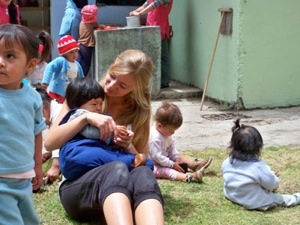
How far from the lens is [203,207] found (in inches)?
163

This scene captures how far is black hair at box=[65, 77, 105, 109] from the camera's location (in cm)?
382

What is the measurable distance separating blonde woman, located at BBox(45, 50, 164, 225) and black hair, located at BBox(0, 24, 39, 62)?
2.75 feet

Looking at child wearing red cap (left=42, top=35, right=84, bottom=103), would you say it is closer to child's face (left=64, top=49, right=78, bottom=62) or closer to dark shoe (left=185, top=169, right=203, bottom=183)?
child's face (left=64, top=49, right=78, bottom=62)

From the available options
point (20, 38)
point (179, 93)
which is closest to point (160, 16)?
point (179, 93)

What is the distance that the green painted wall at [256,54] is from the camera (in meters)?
7.73

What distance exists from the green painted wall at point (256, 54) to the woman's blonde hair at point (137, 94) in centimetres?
391

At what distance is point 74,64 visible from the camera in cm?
Answer: 623

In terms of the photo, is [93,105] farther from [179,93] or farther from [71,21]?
[71,21]

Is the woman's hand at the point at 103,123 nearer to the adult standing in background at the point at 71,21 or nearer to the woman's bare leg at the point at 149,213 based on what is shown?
the woman's bare leg at the point at 149,213

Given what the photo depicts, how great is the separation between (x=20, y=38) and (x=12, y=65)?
0.13 metres

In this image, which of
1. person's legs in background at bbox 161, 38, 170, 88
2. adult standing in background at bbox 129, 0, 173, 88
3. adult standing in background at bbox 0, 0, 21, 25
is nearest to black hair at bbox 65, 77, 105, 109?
adult standing in background at bbox 0, 0, 21, 25

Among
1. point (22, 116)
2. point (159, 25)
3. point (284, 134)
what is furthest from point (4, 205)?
point (159, 25)

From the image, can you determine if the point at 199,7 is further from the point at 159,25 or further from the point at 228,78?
the point at 228,78

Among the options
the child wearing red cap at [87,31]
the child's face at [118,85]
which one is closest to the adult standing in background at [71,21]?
the child wearing red cap at [87,31]
